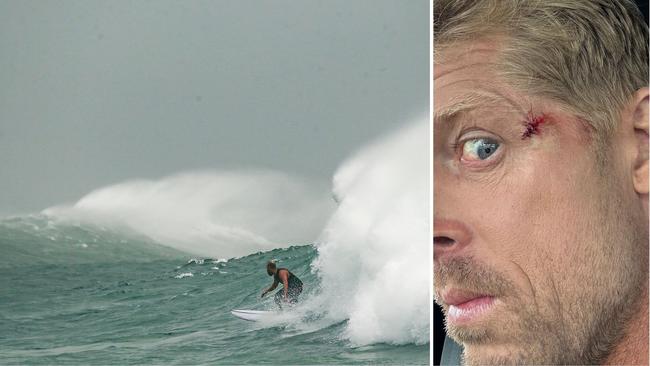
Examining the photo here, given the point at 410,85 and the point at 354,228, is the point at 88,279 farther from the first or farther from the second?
the point at 410,85

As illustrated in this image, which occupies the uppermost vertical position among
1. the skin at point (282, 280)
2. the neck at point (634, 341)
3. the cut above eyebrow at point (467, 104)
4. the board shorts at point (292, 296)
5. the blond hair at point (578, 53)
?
the blond hair at point (578, 53)

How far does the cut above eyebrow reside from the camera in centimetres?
417

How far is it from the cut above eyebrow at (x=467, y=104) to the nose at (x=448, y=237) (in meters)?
0.52

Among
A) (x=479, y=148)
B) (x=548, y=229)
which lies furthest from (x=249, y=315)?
(x=548, y=229)

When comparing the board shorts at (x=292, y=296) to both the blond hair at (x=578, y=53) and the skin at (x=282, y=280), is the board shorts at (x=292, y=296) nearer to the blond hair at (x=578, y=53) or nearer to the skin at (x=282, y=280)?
the skin at (x=282, y=280)

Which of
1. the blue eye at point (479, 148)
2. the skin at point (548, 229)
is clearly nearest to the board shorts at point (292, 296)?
the skin at point (548, 229)

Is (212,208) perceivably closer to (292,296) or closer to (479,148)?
(292,296)

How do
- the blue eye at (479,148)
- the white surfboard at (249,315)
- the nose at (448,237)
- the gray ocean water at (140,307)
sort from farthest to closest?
the white surfboard at (249,315) → the gray ocean water at (140,307) → the nose at (448,237) → the blue eye at (479,148)

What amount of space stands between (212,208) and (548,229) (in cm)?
193

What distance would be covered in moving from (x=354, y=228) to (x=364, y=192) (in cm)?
21

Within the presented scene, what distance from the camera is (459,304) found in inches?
169

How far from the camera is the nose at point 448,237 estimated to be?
14.1 ft

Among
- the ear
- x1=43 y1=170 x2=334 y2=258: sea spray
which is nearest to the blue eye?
the ear

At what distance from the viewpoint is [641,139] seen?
160 inches
